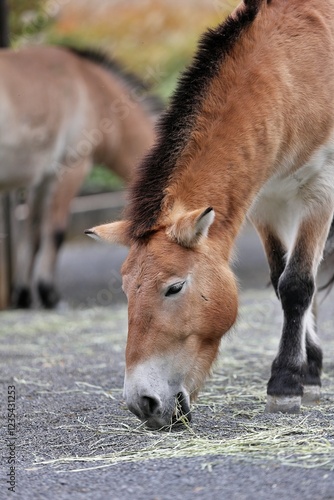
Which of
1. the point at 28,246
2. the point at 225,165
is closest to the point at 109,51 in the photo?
the point at 28,246

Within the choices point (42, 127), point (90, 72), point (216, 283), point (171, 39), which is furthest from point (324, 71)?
point (171, 39)

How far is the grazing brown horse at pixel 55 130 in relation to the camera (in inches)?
323

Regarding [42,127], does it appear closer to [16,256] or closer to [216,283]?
[16,256]

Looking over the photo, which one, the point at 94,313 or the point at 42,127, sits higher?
the point at 42,127

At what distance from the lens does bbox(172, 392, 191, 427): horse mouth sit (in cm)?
374

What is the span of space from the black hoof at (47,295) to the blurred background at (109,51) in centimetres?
52

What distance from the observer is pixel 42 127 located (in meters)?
8.41

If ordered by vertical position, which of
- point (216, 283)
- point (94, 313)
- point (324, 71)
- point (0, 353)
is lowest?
point (94, 313)

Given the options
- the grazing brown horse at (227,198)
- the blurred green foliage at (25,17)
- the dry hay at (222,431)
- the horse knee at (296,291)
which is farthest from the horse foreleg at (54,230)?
the horse knee at (296,291)

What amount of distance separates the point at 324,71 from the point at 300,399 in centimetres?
150

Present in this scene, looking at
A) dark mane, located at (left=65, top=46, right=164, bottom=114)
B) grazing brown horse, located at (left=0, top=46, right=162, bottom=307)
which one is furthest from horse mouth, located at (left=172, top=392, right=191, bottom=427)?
dark mane, located at (left=65, top=46, right=164, bottom=114)

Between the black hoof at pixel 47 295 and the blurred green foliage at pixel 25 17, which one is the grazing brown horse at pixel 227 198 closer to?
the black hoof at pixel 47 295

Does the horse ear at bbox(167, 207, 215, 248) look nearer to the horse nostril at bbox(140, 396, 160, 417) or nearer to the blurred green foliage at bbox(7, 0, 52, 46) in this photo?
the horse nostril at bbox(140, 396, 160, 417)

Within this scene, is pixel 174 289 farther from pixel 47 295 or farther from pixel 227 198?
pixel 47 295
